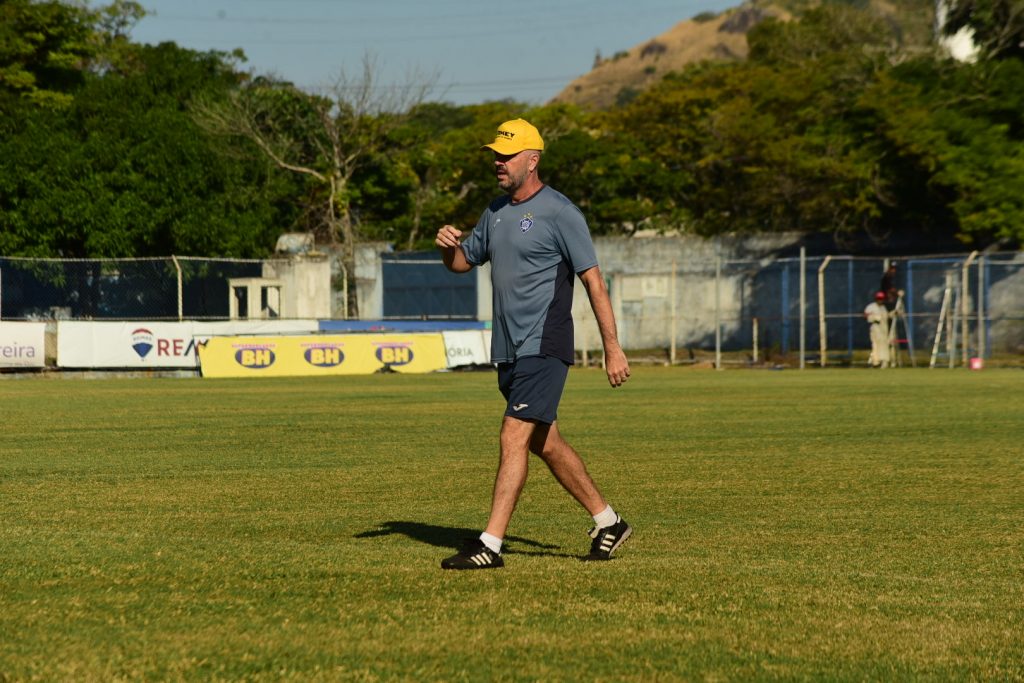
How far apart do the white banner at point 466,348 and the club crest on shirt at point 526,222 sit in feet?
88.9

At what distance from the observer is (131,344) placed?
3216cm

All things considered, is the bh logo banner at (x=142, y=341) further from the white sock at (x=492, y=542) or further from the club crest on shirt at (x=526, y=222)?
the white sock at (x=492, y=542)

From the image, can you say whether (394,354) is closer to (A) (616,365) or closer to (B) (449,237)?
(B) (449,237)

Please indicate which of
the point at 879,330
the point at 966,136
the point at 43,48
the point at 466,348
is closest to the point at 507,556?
the point at 466,348

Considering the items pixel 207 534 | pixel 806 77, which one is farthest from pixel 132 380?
pixel 806 77

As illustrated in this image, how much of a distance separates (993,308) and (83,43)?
3061cm

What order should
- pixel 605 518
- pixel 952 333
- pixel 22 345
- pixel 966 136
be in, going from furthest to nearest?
pixel 966 136
pixel 952 333
pixel 22 345
pixel 605 518

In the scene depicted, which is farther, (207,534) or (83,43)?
(83,43)

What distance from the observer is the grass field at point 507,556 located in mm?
5086

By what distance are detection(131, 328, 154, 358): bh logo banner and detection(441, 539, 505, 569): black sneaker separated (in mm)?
26344

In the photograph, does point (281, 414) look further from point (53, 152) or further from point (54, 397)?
point (53, 152)

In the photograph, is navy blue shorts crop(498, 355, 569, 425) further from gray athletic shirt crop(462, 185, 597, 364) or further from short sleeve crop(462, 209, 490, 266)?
short sleeve crop(462, 209, 490, 266)

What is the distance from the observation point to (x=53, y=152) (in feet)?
146

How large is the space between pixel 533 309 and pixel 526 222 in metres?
0.42
